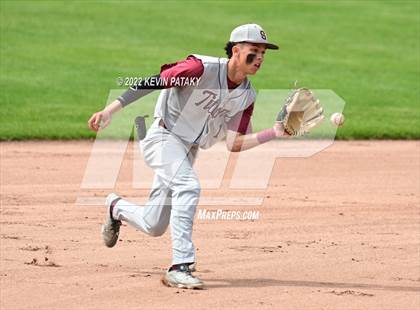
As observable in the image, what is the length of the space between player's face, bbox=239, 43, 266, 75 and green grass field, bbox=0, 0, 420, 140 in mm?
8042

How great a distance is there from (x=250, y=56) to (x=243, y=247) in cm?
241

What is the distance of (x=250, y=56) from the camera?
895cm

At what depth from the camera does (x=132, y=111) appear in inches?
747

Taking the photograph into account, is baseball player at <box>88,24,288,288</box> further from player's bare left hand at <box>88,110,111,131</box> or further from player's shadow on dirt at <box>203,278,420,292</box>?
player's shadow on dirt at <box>203,278,420,292</box>

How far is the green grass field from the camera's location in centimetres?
1861

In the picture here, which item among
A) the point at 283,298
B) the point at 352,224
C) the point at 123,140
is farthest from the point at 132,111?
the point at 283,298

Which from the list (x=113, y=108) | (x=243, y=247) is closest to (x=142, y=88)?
(x=113, y=108)

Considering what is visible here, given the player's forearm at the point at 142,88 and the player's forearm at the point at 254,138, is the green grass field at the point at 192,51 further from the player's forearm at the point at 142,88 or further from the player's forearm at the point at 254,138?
the player's forearm at the point at 142,88

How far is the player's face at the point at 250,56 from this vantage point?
352 inches

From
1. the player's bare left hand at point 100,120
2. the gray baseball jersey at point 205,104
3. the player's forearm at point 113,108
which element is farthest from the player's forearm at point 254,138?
the player's bare left hand at point 100,120

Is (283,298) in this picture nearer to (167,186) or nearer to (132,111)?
(167,186)

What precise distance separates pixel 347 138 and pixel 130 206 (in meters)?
8.56

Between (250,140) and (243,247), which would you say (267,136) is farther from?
(243,247)

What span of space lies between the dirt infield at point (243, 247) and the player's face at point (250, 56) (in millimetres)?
1775
